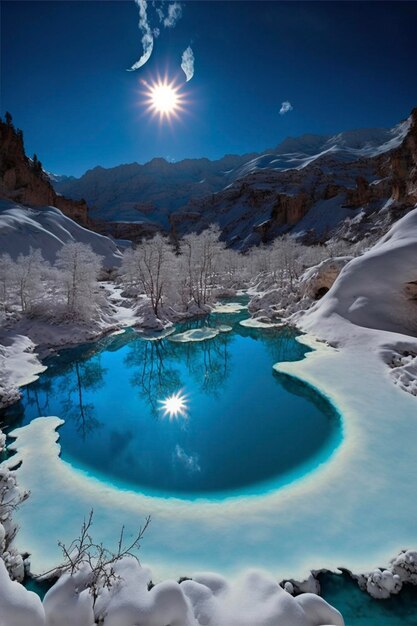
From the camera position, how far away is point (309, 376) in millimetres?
17391

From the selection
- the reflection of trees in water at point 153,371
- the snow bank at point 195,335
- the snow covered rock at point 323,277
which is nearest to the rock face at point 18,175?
the snow bank at point 195,335

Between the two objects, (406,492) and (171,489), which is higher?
(406,492)

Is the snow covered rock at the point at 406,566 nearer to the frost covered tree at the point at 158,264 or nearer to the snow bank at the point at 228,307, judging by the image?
the frost covered tree at the point at 158,264

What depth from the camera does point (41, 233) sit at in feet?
213

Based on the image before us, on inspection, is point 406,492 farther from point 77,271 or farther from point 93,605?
point 77,271

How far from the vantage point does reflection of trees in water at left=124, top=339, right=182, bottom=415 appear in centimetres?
1782

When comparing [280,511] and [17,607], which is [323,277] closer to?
[280,511]

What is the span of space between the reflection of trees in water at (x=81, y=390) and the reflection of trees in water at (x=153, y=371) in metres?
2.33

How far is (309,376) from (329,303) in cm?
1147

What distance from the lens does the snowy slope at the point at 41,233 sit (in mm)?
57328

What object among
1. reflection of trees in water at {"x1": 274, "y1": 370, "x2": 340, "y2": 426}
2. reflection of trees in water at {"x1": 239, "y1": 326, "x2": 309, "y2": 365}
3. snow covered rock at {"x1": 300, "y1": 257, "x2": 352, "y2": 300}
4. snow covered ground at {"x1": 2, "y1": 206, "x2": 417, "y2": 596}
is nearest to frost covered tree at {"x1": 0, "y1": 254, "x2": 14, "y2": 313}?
snow covered ground at {"x1": 2, "y1": 206, "x2": 417, "y2": 596}

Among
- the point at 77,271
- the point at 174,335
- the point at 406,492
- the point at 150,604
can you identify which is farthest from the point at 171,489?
the point at 77,271

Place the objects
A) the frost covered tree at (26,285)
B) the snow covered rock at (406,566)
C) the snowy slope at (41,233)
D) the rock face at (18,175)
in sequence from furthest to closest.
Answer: the rock face at (18,175) → the snowy slope at (41,233) → the frost covered tree at (26,285) → the snow covered rock at (406,566)

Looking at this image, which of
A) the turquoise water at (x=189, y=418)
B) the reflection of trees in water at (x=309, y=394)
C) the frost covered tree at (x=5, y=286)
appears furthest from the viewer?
the frost covered tree at (x=5, y=286)
